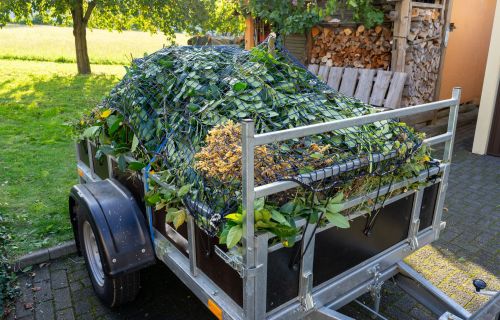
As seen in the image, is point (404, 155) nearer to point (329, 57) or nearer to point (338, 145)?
point (338, 145)

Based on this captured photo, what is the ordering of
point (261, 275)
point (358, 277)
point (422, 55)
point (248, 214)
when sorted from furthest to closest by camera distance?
point (422, 55), point (358, 277), point (261, 275), point (248, 214)

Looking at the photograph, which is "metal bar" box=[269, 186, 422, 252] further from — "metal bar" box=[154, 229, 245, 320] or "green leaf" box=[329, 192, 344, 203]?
"metal bar" box=[154, 229, 245, 320]

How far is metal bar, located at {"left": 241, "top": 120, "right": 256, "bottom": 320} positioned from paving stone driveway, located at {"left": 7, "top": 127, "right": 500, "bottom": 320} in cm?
137

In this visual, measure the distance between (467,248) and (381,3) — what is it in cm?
485

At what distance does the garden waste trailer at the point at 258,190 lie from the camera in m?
1.90

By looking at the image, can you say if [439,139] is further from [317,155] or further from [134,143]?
[134,143]

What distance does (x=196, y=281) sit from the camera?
2207mm

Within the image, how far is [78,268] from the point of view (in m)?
3.63

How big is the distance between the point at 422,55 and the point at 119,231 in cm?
656

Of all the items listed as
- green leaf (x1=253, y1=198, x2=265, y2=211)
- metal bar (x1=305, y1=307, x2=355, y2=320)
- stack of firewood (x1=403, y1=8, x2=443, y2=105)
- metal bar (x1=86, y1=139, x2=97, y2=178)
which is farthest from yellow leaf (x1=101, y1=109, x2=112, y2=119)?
stack of firewood (x1=403, y1=8, x2=443, y2=105)

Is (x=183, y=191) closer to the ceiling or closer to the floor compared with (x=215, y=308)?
closer to the ceiling

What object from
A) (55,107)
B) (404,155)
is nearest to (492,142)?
(404,155)

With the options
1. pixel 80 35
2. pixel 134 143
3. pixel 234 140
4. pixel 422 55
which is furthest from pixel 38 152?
pixel 80 35

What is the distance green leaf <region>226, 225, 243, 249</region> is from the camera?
1.71 m
